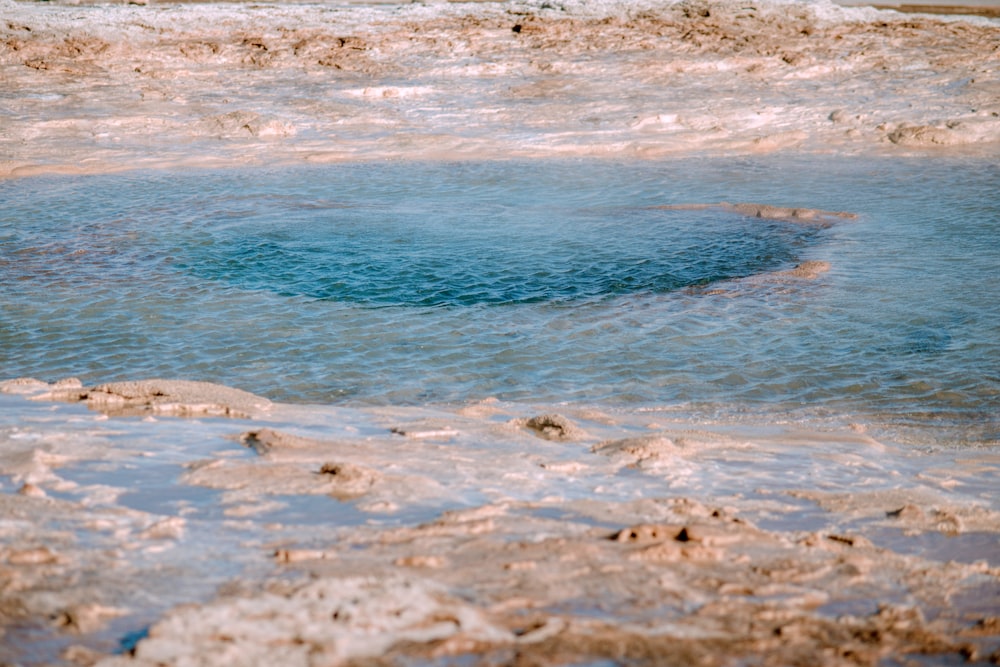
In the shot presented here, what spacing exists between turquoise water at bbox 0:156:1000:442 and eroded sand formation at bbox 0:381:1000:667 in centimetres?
108

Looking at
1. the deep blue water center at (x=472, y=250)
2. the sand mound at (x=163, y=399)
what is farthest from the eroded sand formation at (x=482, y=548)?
the deep blue water center at (x=472, y=250)

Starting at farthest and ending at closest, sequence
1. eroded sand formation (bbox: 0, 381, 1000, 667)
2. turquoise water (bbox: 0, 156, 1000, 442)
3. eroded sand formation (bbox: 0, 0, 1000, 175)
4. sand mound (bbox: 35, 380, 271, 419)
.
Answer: eroded sand formation (bbox: 0, 0, 1000, 175) → turquoise water (bbox: 0, 156, 1000, 442) → sand mound (bbox: 35, 380, 271, 419) → eroded sand formation (bbox: 0, 381, 1000, 667)

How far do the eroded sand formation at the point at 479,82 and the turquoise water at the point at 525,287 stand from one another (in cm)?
77

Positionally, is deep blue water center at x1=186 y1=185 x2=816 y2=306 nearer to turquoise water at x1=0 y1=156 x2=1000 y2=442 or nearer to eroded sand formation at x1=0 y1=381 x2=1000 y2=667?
turquoise water at x1=0 y1=156 x2=1000 y2=442

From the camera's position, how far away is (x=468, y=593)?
2.12m

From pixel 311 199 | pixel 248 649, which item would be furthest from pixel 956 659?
pixel 311 199

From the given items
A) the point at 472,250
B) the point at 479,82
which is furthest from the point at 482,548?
the point at 479,82

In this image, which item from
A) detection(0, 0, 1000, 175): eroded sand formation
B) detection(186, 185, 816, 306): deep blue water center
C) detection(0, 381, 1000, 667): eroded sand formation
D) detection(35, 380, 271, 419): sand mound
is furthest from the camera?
detection(0, 0, 1000, 175): eroded sand formation

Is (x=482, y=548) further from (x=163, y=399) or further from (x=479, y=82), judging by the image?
(x=479, y=82)

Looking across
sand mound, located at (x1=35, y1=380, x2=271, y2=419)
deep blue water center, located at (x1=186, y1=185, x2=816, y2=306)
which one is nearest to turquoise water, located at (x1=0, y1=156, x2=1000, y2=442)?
deep blue water center, located at (x1=186, y1=185, x2=816, y2=306)

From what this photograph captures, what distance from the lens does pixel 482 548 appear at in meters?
2.37

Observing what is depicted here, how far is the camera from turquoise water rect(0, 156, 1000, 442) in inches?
181

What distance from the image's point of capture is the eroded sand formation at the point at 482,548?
6.31ft

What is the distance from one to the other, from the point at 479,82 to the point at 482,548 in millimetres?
9501
